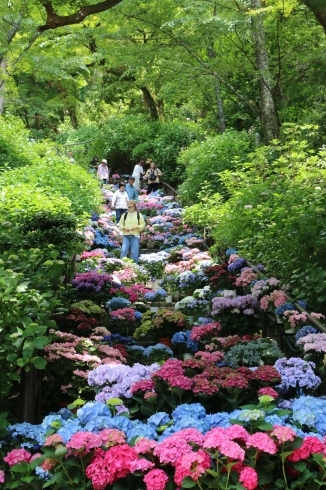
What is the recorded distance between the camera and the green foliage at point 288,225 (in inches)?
229

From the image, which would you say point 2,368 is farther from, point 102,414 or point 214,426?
point 214,426

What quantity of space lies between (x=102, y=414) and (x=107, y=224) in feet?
38.2

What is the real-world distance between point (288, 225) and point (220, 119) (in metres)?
13.1

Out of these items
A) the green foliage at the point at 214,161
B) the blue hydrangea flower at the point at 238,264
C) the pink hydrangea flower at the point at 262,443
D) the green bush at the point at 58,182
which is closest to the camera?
the pink hydrangea flower at the point at 262,443

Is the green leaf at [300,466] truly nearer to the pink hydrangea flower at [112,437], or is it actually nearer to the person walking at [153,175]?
the pink hydrangea flower at [112,437]

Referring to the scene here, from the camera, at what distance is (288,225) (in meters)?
6.14

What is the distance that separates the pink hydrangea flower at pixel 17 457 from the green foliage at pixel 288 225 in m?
2.86

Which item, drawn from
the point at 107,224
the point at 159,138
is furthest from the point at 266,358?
the point at 159,138

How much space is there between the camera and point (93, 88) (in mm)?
33500

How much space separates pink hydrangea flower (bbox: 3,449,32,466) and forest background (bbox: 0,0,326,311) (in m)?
2.88

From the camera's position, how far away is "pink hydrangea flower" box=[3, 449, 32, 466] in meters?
3.33

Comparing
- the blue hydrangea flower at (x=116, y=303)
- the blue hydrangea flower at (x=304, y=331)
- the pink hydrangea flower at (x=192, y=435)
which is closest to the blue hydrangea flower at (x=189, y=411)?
the pink hydrangea flower at (x=192, y=435)

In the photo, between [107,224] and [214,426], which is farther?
[107,224]

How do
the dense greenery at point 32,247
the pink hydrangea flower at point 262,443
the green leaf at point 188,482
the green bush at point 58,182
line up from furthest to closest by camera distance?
the green bush at point 58,182 < the dense greenery at point 32,247 < the pink hydrangea flower at point 262,443 < the green leaf at point 188,482
